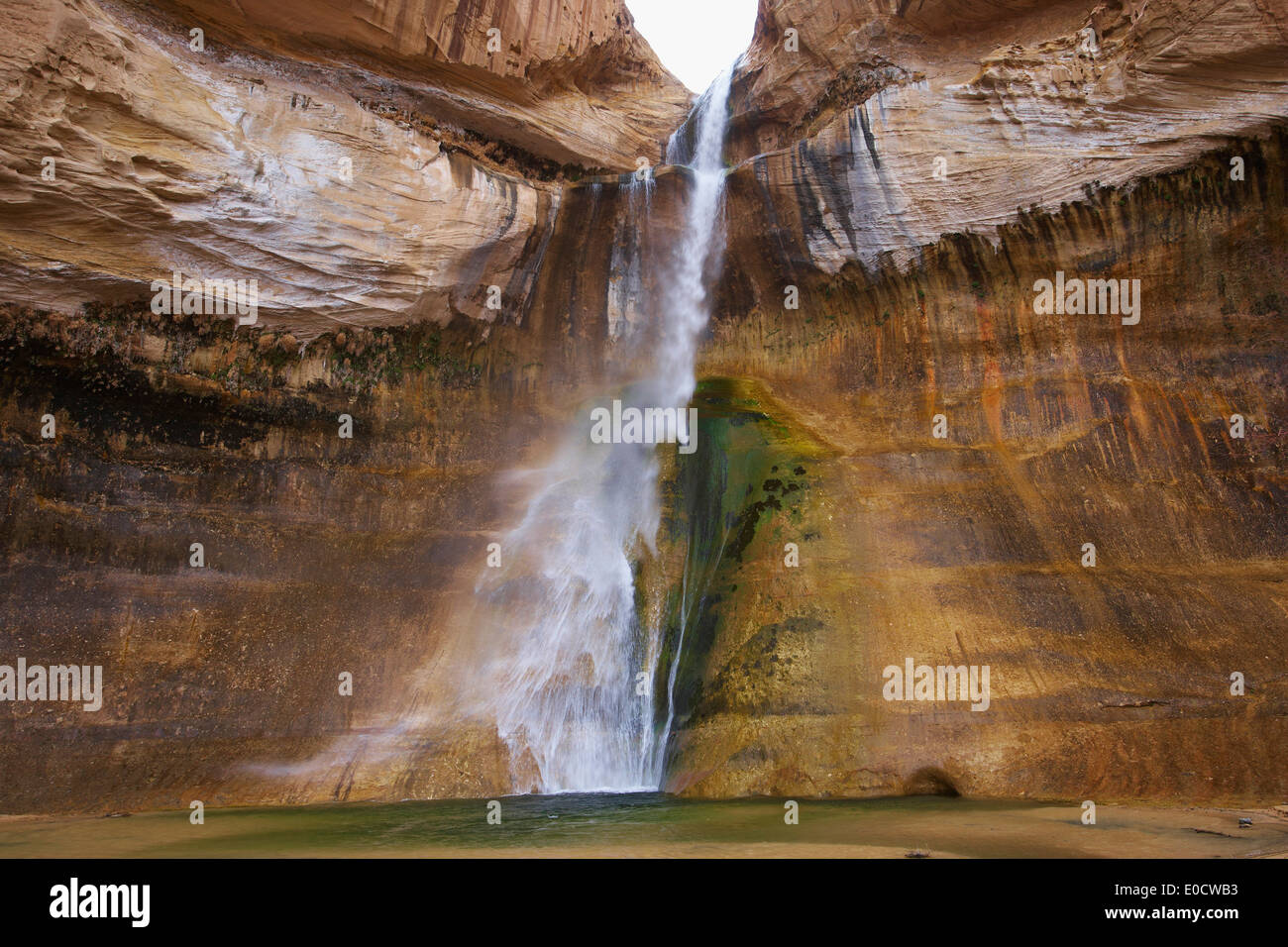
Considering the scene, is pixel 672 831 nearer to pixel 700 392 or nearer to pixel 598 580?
pixel 598 580

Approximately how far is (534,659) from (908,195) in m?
9.42

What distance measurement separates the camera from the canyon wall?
11.0 metres

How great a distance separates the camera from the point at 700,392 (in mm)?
15875

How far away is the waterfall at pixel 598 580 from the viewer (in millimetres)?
13016

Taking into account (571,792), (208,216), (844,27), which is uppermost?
(844,27)

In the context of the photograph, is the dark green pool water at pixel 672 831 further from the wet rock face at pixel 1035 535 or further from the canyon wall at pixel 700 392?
the canyon wall at pixel 700 392

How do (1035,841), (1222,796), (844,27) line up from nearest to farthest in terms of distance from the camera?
(1035,841) → (1222,796) → (844,27)

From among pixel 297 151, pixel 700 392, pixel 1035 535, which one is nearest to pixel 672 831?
pixel 1035 535

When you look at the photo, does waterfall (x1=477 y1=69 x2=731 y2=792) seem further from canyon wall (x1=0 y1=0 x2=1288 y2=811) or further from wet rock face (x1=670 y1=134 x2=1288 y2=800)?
wet rock face (x1=670 y1=134 x2=1288 y2=800)

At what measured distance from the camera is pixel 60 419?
1213cm

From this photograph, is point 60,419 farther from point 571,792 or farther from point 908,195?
point 908,195

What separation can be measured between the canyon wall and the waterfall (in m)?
0.52

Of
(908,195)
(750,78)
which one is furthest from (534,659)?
(750,78)

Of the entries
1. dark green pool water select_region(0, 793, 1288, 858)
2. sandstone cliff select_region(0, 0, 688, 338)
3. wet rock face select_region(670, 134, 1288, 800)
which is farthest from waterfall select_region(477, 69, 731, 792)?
sandstone cliff select_region(0, 0, 688, 338)
